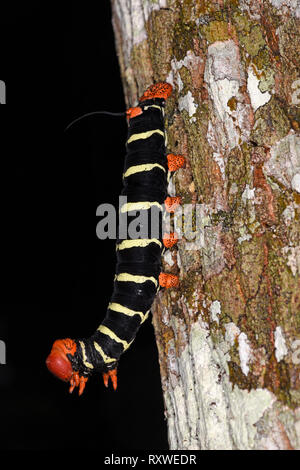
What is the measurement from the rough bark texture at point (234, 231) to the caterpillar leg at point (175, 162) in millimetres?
52

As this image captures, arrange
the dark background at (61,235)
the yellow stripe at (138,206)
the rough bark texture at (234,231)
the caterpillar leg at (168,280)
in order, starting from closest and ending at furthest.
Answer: the rough bark texture at (234,231) < the caterpillar leg at (168,280) < the yellow stripe at (138,206) < the dark background at (61,235)

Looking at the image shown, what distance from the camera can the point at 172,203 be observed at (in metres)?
3.42

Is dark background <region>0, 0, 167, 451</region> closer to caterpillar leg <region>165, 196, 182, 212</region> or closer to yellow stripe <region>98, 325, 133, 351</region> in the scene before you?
yellow stripe <region>98, 325, 133, 351</region>

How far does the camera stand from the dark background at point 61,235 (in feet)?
25.2

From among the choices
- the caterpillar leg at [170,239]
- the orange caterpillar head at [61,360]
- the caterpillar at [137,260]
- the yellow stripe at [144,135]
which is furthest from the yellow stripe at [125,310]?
the yellow stripe at [144,135]

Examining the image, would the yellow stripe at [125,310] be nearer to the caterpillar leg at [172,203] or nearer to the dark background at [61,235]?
the caterpillar leg at [172,203]

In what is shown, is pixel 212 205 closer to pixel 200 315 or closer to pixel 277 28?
pixel 200 315

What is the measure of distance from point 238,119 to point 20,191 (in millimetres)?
5768

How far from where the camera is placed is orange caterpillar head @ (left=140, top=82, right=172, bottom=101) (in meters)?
3.55

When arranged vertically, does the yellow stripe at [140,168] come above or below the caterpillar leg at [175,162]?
above

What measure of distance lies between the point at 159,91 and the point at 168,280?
5.03ft

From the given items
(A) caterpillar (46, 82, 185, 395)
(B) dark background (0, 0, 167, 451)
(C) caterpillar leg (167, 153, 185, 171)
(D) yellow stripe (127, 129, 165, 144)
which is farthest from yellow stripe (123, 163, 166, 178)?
(B) dark background (0, 0, 167, 451)
